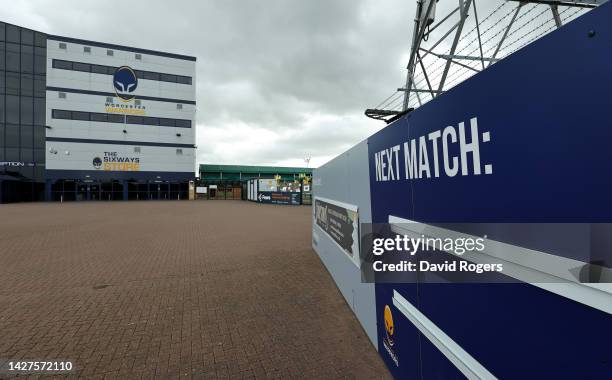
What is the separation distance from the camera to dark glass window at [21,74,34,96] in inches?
1438

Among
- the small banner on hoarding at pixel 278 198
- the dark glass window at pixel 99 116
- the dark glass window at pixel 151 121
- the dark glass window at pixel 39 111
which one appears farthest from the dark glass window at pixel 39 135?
the small banner on hoarding at pixel 278 198

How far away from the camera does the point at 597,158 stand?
3.72 ft

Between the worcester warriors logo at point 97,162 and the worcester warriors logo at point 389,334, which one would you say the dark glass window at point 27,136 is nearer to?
the worcester warriors logo at point 97,162

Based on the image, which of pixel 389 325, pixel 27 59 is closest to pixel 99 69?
pixel 27 59

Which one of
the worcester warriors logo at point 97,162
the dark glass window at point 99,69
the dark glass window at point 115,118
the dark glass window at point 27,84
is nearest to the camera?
the dark glass window at point 27,84

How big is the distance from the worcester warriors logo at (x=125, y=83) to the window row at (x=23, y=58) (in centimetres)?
838

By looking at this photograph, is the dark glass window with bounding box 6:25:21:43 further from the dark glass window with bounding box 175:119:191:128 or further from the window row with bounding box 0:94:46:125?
the dark glass window with bounding box 175:119:191:128

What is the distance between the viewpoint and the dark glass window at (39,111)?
3694cm

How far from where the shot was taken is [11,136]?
35.9 meters

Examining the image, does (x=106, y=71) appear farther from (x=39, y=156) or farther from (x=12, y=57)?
(x=39, y=156)

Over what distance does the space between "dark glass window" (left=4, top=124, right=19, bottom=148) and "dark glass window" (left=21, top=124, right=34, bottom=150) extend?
56 cm

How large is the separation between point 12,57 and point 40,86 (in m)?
4.40

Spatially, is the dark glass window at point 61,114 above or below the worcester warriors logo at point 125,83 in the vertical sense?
below

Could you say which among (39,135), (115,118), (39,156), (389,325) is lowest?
(389,325)
